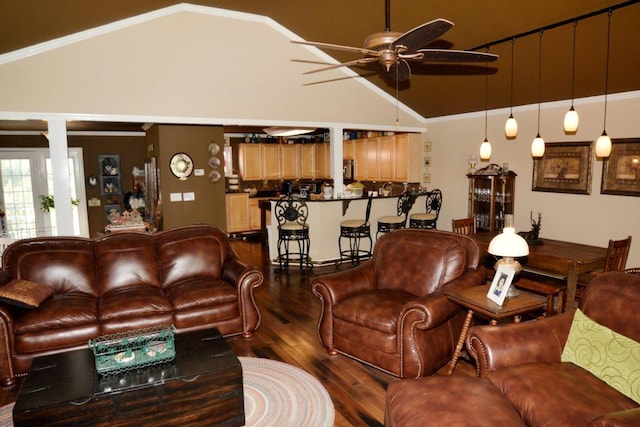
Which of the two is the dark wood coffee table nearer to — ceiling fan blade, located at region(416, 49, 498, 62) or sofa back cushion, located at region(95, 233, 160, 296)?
sofa back cushion, located at region(95, 233, 160, 296)

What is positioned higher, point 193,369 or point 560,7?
point 560,7

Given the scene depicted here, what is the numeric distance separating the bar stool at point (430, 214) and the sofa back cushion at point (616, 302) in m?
4.64

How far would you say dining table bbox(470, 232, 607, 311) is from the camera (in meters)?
3.89

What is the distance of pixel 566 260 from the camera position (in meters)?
3.94

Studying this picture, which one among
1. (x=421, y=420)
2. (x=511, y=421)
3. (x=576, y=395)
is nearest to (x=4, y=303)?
(x=421, y=420)

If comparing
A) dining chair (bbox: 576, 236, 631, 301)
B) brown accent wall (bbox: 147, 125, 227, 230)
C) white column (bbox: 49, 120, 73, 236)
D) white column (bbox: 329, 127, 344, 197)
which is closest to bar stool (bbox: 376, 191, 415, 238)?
white column (bbox: 329, 127, 344, 197)

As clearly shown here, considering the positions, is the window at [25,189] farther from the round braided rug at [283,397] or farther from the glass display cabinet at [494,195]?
the glass display cabinet at [494,195]

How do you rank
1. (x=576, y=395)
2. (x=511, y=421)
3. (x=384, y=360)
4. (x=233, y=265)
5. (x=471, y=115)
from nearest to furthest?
1. (x=511, y=421)
2. (x=576, y=395)
3. (x=384, y=360)
4. (x=233, y=265)
5. (x=471, y=115)

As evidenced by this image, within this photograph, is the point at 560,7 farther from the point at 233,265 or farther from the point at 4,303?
the point at 4,303

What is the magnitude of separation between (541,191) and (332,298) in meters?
4.06

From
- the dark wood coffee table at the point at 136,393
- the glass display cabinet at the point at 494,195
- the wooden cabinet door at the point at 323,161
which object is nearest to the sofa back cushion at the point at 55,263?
the dark wood coffee table at the point at 136,393

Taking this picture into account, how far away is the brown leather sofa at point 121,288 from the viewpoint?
11.0 ft

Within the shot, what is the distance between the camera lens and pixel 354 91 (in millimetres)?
7109

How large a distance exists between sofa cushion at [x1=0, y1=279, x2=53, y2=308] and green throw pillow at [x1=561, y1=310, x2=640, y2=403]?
3.86 m
